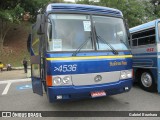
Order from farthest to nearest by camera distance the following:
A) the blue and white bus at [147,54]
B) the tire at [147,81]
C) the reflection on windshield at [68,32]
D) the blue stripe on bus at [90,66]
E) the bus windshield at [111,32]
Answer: the tire at [147,81] → the blue and white bus at [147,54] → the bus windshield at [111,32] → the reflection on windshield at [68,32] → the blue stripe on bus at [90,66]

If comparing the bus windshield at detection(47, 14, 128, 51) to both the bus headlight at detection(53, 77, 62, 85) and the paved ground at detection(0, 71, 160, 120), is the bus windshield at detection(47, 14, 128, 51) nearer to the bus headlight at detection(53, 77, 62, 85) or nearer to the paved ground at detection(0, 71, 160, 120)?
the bus headlight at detection(53, 77, 62, 85)

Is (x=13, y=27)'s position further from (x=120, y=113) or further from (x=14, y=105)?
(x=120, y=113)

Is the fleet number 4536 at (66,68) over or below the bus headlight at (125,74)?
over

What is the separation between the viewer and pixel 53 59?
5.00 meters

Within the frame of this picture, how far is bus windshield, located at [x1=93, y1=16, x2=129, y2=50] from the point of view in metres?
5.69

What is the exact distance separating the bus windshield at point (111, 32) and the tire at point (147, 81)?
2278 mm

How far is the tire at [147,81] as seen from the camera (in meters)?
7.58

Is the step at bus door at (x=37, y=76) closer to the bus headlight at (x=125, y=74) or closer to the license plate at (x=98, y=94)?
the license plate at (x=98, y=94)

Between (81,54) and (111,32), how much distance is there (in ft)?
4.06

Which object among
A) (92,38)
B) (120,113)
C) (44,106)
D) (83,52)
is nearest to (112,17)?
(92,38)

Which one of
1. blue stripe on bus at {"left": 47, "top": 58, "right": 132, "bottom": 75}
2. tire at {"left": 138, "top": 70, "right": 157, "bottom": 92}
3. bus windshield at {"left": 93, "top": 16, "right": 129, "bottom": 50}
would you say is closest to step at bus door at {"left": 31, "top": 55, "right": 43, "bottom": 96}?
blue stripe on bus at {"left": 47, "top": 58, "right": 132, "bottom": 75}

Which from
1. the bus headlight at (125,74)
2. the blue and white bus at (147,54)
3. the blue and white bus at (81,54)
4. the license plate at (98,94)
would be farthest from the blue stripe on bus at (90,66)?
the blue and white bus at (147,54)

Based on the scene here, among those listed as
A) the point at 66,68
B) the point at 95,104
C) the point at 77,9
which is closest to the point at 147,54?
the point at 95,104

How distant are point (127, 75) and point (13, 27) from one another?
1108 inches
